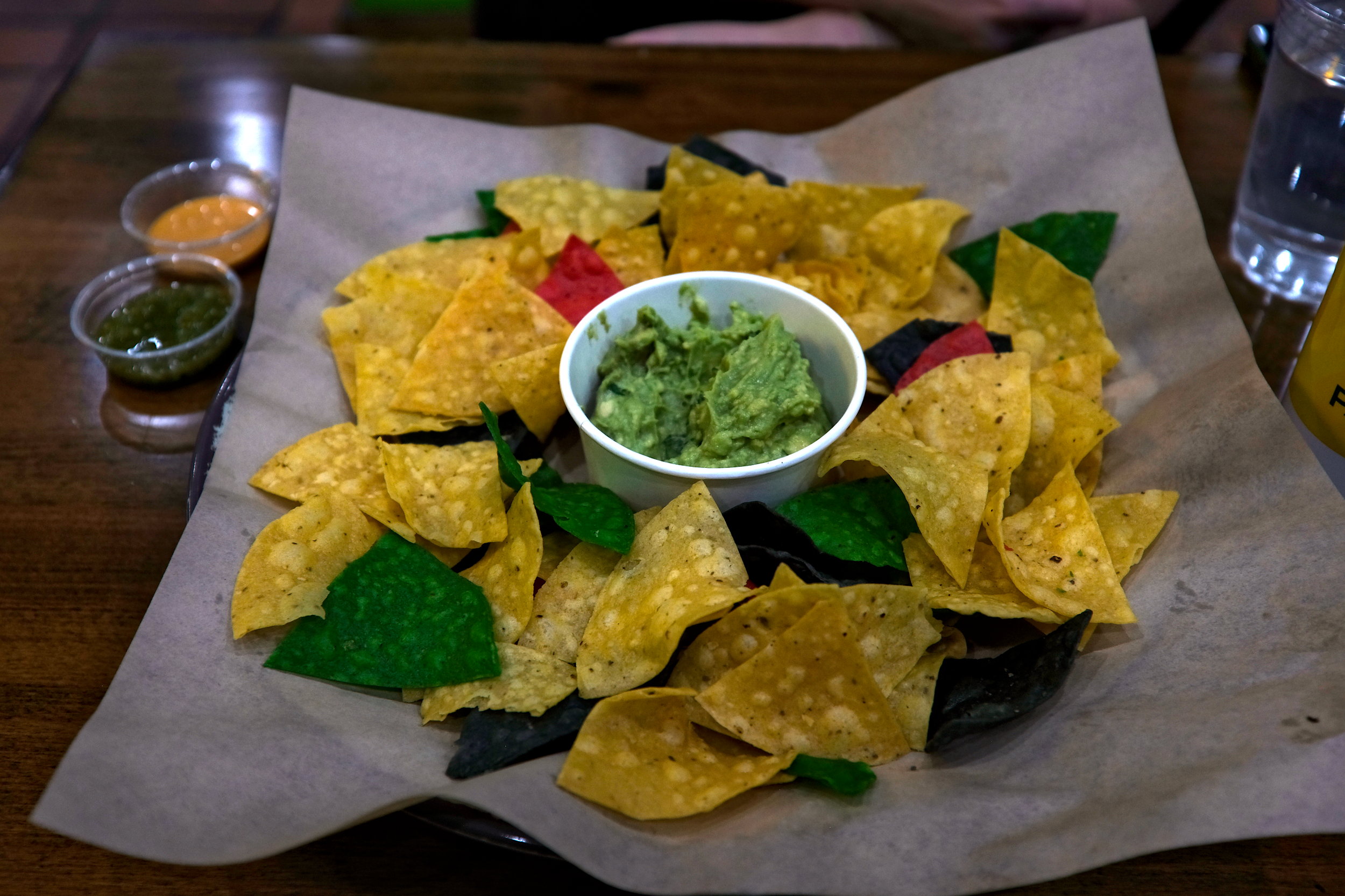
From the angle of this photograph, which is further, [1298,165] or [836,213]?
[836,213]

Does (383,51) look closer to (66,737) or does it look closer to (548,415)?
(548,415)

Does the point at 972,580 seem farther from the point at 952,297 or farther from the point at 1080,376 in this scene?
the point at 952,297

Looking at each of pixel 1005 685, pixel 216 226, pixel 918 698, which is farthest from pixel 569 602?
pixel 216 226

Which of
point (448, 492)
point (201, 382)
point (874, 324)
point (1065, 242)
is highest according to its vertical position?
point (1065, 242)

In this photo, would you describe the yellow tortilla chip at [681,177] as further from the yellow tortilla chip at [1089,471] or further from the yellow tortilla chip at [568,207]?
the yellow tortilla chip at [1089,471]

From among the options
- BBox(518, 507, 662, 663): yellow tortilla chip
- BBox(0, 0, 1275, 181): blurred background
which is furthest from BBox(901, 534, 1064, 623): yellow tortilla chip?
BBox(0, 0, 1275, 181): blurred background

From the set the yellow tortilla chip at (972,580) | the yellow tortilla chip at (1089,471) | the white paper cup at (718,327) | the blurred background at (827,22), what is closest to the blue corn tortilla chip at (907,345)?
the white paper cup at (718,327)
